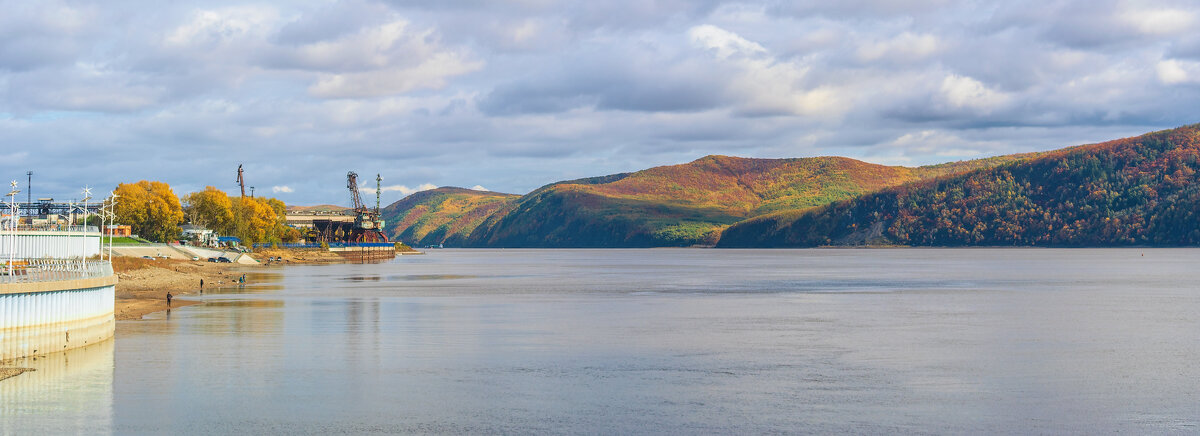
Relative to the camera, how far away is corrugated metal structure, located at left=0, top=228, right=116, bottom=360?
45.2 m

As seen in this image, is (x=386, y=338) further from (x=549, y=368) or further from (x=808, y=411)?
(x=808, y=411)

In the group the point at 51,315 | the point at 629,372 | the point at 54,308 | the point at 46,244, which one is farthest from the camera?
the point at 46,244

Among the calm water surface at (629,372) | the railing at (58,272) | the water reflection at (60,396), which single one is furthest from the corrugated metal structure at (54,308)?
the calm water surface at (629,372)

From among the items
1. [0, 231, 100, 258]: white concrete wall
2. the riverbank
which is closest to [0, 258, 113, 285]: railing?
the riverbank

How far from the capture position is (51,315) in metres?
48.4

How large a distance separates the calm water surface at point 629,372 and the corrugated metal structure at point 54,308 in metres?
1.22

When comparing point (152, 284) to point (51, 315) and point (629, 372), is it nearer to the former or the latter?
point (51, 315)

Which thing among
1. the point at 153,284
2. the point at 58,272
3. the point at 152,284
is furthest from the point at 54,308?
the point at 153,284

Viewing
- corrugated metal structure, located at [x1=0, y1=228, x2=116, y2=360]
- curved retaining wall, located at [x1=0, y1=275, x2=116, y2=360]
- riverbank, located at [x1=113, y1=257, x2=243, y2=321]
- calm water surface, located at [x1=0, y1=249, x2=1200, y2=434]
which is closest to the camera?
calm water surface, located at [x1=0, y1=249, x2=1200, y2=434]

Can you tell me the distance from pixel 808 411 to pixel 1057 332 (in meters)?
36.9

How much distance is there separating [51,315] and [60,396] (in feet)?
34.3

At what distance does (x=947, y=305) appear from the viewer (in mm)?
93375

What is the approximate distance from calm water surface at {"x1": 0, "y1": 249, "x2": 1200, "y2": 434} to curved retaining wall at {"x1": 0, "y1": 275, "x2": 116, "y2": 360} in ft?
3.92

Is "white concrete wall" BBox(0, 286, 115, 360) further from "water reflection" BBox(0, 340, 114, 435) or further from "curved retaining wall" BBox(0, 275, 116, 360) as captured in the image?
"water reflection" BBox(0, 340, 114, 435)
